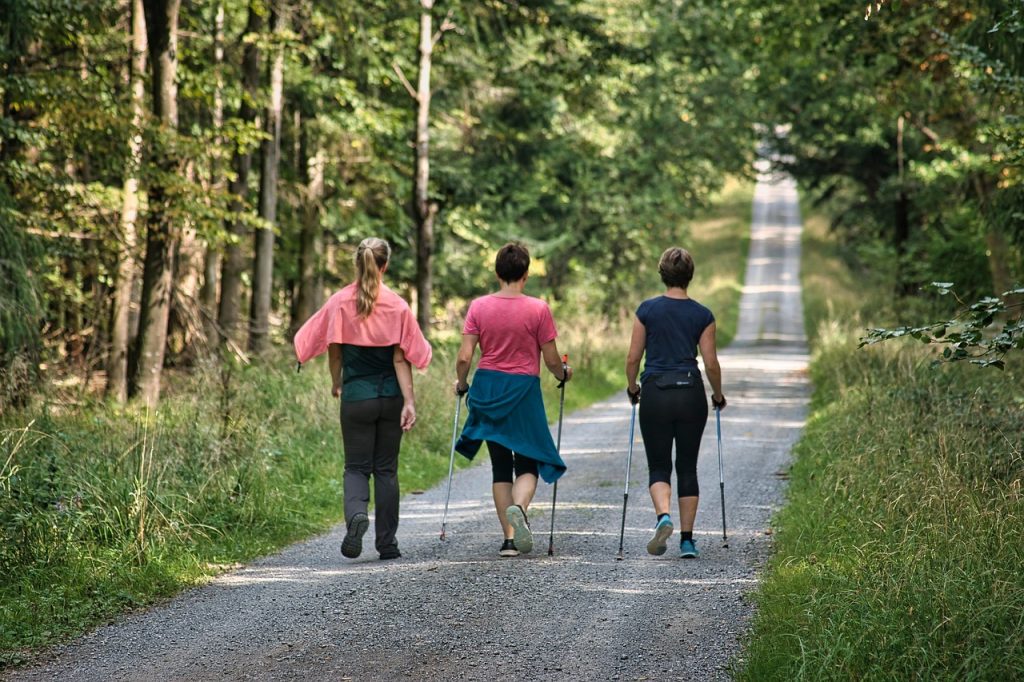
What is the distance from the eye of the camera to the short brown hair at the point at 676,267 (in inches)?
324

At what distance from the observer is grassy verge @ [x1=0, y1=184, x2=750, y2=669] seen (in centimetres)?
709

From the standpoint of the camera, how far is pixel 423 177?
20438mm

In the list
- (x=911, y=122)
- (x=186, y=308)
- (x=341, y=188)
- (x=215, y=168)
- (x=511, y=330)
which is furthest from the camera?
(x=911, y=122)

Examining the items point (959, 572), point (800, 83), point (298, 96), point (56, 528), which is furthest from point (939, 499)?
point (800, 83)

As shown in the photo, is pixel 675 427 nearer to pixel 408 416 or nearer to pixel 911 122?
pixel 408 416

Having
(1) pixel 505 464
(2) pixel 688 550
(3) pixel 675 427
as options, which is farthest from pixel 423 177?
(2) pixel 688 550

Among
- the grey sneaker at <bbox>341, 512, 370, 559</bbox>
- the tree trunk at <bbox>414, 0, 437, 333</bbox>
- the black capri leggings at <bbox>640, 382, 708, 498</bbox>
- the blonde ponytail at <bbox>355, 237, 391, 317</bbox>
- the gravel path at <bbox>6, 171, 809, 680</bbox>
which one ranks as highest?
the tree trunk at <bbox>414, 0, 437, 333</bbox>

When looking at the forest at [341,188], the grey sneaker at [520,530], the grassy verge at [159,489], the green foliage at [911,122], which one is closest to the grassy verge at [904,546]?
the forest at [341,188]

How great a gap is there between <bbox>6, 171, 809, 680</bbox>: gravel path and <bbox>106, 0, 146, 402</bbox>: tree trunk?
7.78m

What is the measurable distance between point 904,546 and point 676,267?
2.60 meters

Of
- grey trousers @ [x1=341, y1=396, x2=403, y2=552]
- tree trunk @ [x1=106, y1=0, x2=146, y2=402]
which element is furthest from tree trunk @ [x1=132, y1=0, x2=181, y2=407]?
grey trousers @ [x1=341, y1=396, x2=403, y2=552]

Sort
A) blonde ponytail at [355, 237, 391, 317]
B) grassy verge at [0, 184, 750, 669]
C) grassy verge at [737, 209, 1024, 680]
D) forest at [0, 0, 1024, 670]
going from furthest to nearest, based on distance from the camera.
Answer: forest at [0, 0, 1024, 670]
blonde ponytail at [355, 237, 391, 317]
grassy verge at [0, 184, 750, 669]
grassy verge at [737, 209, 1024, 680]

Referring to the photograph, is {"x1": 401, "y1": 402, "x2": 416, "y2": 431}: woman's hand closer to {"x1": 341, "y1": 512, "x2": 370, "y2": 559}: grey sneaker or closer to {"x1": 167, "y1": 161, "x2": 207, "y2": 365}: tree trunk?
{"x1": 341, "y1": 512, "x2": 370, "y2": 559}: grey sneaker

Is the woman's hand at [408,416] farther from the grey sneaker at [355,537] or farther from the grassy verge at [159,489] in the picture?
the grassy verge at [159,489]
